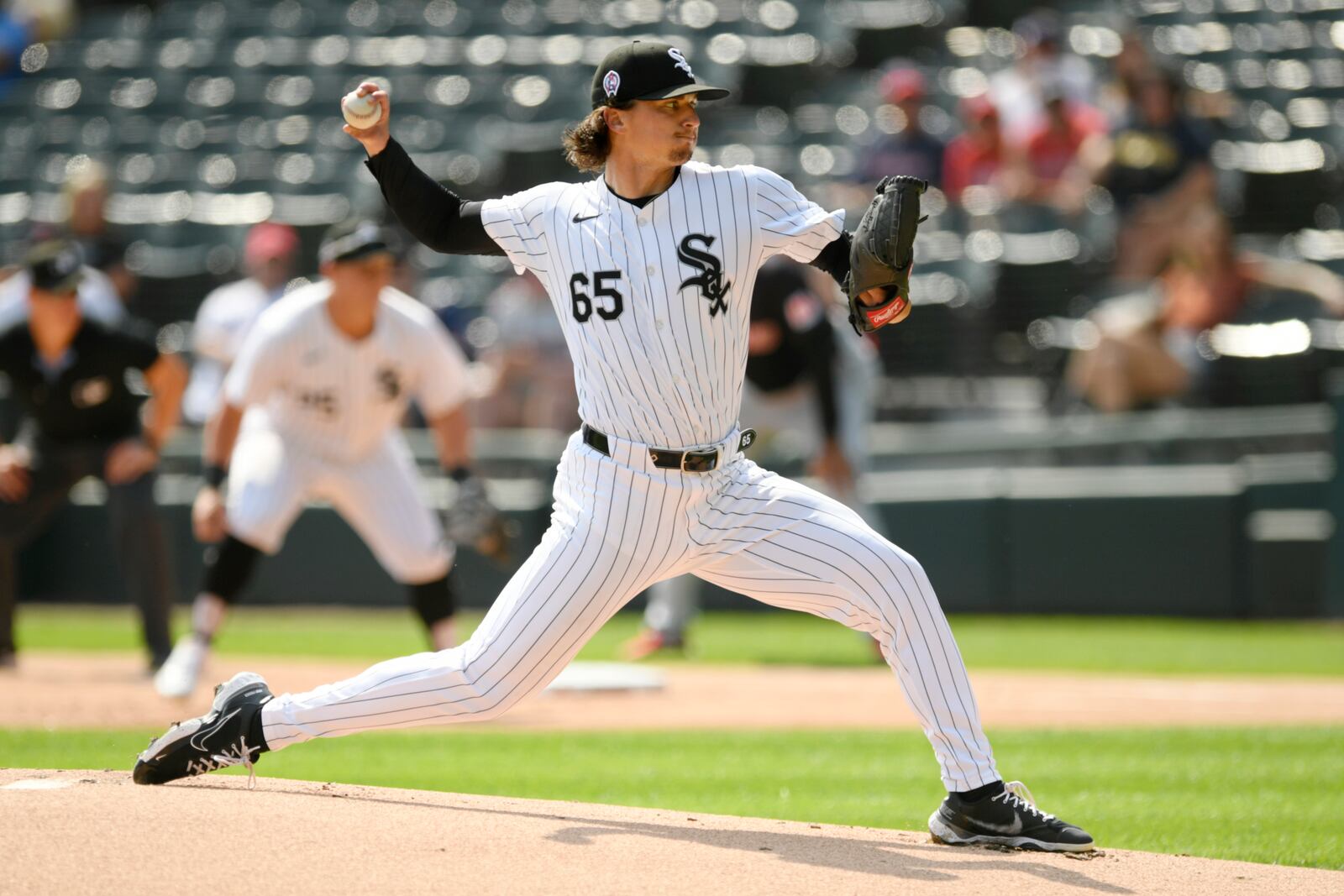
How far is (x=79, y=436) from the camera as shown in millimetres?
8516

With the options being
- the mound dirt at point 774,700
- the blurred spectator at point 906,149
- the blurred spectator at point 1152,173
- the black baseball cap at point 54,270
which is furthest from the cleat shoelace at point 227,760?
the blurred spectator at point 906,149

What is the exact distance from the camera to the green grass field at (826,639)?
8.98 meters

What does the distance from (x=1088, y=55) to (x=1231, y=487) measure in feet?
16.3

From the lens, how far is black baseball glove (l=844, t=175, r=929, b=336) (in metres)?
3.89

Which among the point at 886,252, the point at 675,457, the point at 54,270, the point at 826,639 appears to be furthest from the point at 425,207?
the point at 826,639

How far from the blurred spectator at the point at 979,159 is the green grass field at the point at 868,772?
21.8ft

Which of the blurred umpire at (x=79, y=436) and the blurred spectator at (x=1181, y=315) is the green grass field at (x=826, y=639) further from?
the blurred spectator at (x=1181, y=315)

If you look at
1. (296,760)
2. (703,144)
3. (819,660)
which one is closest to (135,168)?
(703,144)

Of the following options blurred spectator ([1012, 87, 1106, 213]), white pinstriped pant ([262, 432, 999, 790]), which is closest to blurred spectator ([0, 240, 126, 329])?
white pinstriped pant ([262, 432, 999, 790])

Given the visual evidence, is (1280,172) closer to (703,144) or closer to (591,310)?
(703,144)

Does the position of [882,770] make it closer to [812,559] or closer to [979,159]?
[812,559]

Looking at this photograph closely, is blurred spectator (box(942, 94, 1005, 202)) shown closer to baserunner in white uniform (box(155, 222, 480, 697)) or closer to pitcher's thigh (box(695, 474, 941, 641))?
baserunner in white uniform (box(155, 222, 480, 697))

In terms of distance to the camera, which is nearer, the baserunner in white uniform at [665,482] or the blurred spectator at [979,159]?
the baserunner in white uniform at [665,482]

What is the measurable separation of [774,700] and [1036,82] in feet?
22.4
